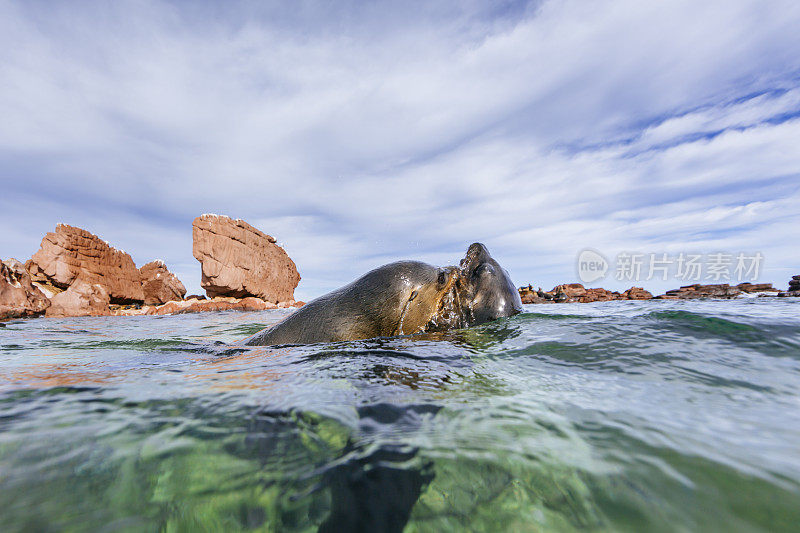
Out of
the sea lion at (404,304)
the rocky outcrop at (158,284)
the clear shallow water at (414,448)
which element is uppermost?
the rocky outcrop at (158,284)

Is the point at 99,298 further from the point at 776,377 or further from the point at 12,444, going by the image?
the point at 776,377

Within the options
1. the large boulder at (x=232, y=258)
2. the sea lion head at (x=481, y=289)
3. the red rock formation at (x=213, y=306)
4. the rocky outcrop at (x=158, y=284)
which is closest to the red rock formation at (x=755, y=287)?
the sea lion head at (x=481, y=289)

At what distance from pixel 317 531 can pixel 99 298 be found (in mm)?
49790

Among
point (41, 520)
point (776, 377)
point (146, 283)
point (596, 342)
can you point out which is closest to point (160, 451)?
point (41, 520)

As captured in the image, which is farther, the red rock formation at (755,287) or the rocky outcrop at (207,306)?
the rocky outcrop at (207,306)

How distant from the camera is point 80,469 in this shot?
135cm

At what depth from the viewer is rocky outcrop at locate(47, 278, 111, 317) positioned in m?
34.9

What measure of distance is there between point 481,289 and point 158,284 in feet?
180

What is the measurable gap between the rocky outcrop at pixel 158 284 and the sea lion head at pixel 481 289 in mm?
54782

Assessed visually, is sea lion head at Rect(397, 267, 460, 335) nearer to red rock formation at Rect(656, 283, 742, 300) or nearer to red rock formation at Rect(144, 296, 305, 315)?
red rock formation at Rect(656, 283, 742, 300)

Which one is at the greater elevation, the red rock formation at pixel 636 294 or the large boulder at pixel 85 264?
the large boulder at pixel 85 264

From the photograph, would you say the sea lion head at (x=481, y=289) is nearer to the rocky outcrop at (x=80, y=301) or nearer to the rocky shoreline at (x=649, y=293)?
the rocky shoreline at (x=649, y=293)

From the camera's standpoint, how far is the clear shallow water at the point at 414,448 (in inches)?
44.2

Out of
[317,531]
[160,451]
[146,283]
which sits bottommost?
[317,531]
